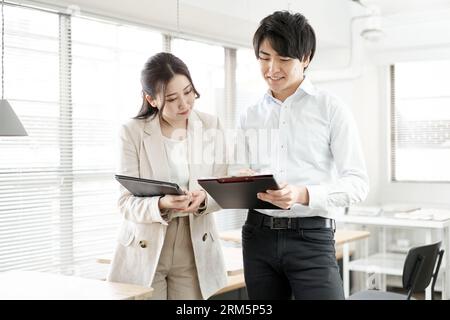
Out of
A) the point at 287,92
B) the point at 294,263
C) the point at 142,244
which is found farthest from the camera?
the point at 142,244

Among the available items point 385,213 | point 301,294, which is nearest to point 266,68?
point 301,294

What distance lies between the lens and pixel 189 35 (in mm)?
3898

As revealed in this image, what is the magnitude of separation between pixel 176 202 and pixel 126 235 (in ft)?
0.88

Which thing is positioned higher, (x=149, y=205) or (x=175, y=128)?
(x=175, y=128)

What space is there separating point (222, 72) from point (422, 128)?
1813 mm

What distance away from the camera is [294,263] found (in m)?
1.75

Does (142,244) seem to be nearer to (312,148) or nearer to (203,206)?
(203,206)

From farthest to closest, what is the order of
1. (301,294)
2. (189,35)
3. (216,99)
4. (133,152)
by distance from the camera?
(216,99)
(189,35)
(133,152)
(301,294)

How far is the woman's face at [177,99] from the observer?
201 centimetres

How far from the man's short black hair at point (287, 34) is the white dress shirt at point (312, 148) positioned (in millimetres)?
114

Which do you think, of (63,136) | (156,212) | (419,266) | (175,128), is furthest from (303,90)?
(63,136)

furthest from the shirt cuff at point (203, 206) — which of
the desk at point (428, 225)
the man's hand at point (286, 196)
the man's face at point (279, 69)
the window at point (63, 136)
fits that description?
the desk at point (428, 225)
